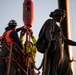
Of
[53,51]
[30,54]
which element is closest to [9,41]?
[30,54]

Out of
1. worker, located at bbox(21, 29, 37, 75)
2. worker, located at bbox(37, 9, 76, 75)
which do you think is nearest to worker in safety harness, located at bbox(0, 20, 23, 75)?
worker, located at bbox(21, 29, 37, 75)

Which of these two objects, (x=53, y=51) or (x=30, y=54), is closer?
(x=53, y=51)

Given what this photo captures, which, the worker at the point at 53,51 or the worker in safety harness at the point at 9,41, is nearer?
the worker at the point at 53,51

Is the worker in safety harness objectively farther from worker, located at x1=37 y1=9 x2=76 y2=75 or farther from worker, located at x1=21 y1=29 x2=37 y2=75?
worker, located at x1=37 y1=9 x2=76 y2=75

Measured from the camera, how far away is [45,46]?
8.01 metres

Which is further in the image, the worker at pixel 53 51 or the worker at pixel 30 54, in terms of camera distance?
the worker at pixel 30 54

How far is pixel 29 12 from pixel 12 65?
128 inches

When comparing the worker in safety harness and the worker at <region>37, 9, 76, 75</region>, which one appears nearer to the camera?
the worker at <region>37, 9, 76, 75</region>

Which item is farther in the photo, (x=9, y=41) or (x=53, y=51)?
(x=9, y=41)

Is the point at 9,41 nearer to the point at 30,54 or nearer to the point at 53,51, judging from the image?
the point at 30,54

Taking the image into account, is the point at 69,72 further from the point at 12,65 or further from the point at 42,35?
the point at 12,65

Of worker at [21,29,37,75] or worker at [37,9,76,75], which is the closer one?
worker at [37,9,76,75]

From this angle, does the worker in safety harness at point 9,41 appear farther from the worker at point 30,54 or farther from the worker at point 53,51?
the worker at point 53,51

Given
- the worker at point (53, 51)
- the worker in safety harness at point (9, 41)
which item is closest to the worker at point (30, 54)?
the worker in safety harness at point (9, 41)
